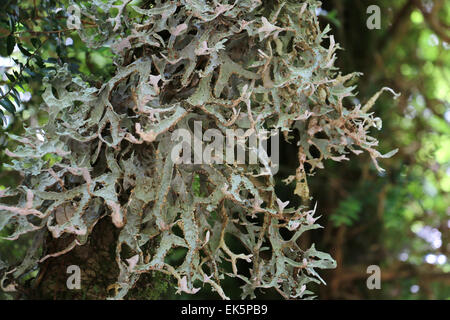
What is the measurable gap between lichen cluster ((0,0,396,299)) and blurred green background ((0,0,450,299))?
36 cm

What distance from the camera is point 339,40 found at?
937mm

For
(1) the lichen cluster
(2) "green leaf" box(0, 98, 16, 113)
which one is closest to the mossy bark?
(1) the lichen cluster

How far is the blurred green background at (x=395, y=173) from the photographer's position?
0.89 meters

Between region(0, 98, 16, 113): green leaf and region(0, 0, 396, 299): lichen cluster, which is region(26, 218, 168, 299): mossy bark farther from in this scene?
region(0, 98, 16, 113): green leaf

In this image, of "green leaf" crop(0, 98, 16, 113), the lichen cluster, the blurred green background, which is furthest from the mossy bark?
the blurred green background

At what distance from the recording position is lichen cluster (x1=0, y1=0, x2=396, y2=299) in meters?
0.37

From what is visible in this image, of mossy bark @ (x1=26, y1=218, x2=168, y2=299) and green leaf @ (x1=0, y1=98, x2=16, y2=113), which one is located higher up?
green leaf @ (x1=0, y1=98, x2=16, y2=113)

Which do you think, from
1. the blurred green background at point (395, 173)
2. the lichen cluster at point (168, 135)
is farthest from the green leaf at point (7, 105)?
the blurred green background at point (395, 173)

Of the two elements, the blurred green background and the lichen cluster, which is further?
the blurred green background

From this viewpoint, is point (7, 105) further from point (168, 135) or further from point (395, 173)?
point (395, 173)

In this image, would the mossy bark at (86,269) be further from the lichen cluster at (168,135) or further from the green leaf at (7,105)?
the green leaf at (7,105)

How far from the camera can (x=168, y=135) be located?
0.40 metres

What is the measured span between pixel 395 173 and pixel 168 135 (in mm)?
613
